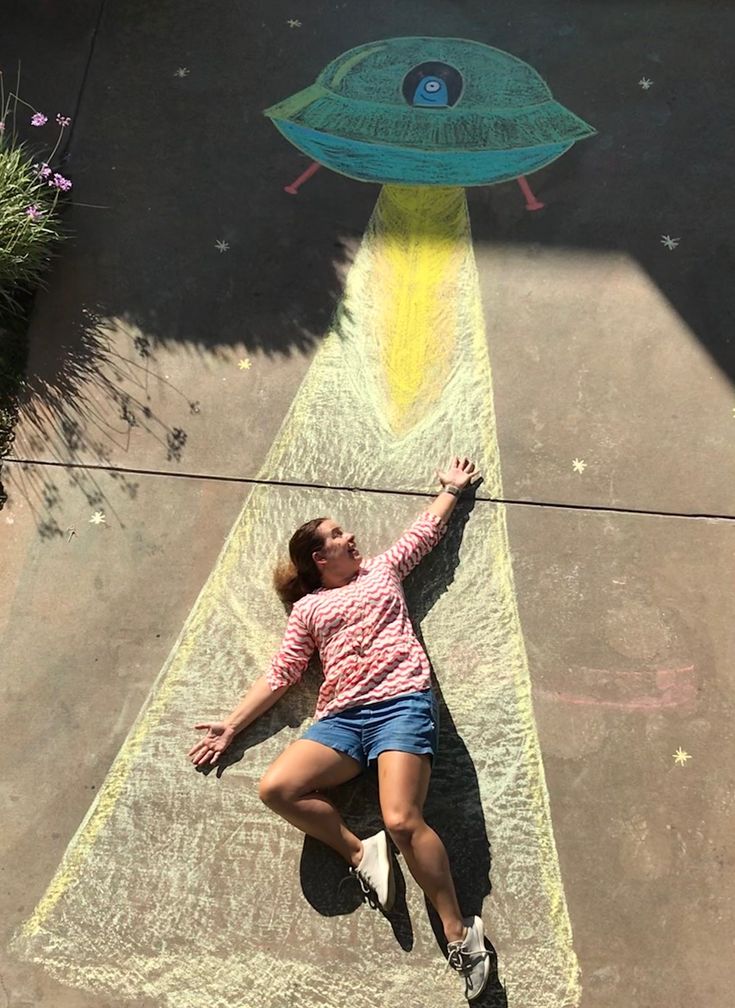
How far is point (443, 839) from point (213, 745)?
967mm

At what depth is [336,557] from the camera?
10.8 feet

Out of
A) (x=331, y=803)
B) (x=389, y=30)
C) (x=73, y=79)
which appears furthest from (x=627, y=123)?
(x=331, y=803)

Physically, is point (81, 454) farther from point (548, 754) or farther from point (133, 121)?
point (548, 754)

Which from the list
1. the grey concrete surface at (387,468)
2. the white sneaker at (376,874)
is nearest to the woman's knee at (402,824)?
the white sneaker at (376,874)

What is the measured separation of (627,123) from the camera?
4266 millimetres

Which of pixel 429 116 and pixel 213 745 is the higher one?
pixel 429 116

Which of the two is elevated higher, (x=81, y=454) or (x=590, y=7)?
(x=590, y=7)

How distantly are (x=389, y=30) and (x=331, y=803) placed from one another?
404 cm

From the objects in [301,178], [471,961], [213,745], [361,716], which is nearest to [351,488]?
[361,716]

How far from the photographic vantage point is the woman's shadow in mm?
3045

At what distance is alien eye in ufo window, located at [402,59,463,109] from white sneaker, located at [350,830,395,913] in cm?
361

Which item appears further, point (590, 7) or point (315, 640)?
point (590, 7)

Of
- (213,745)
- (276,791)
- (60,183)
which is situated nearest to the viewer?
(276,791)

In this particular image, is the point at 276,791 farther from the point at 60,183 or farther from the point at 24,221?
the point at 60,183
